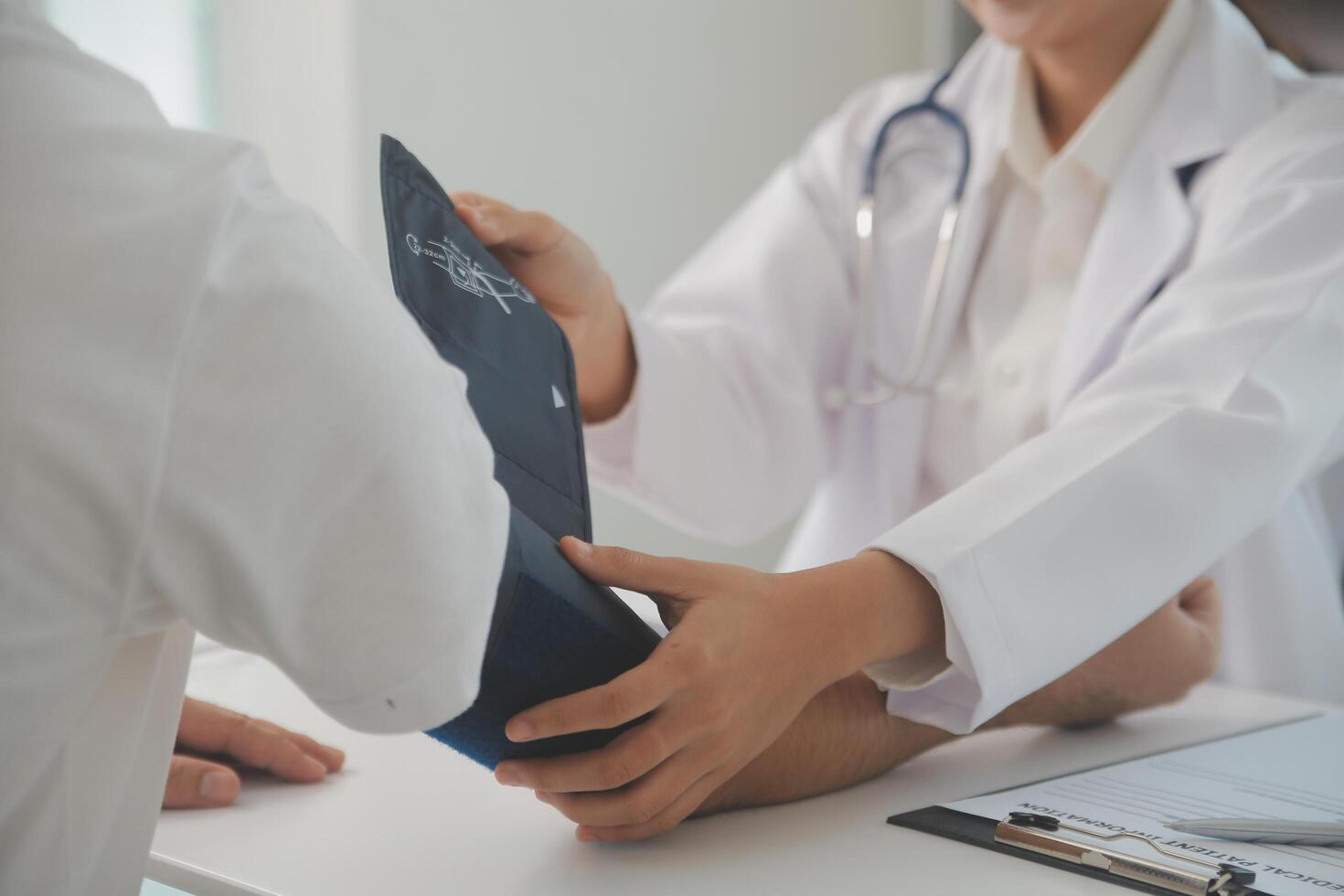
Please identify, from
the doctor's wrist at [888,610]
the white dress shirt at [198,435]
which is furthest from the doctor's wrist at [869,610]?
the white dress shirt at [198,435]

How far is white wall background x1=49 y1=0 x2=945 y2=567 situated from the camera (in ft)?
5.32

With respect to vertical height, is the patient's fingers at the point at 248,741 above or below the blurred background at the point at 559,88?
below

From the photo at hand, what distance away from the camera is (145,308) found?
34cm

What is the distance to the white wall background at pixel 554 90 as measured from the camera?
1.62 m

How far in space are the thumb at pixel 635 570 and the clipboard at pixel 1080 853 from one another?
6.7 inches

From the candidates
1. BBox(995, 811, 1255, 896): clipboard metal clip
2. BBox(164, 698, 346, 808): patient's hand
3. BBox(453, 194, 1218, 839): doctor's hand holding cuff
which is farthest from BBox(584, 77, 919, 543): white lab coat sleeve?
BBox(995, 811, 1255, 896): clipboard metal clip

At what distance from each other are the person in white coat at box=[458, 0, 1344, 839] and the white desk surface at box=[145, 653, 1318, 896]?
4cm

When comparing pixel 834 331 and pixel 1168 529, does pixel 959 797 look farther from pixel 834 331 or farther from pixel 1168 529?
pixel 834 331

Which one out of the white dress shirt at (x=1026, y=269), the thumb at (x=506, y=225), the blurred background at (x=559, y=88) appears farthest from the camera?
the blurred background at (x=559, y=88)

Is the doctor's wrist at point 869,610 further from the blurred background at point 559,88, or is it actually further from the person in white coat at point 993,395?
the blurred background at point 559,88

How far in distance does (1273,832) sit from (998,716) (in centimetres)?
21

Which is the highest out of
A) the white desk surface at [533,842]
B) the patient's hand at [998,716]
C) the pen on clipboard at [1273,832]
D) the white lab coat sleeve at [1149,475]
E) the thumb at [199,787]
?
the white lab coat sleeve at [1149,475]

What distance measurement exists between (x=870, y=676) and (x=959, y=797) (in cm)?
8

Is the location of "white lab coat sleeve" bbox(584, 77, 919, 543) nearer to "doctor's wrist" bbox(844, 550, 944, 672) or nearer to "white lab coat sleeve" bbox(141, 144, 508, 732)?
"doctor's wrist" bbox(844, 550, 944, 672)
